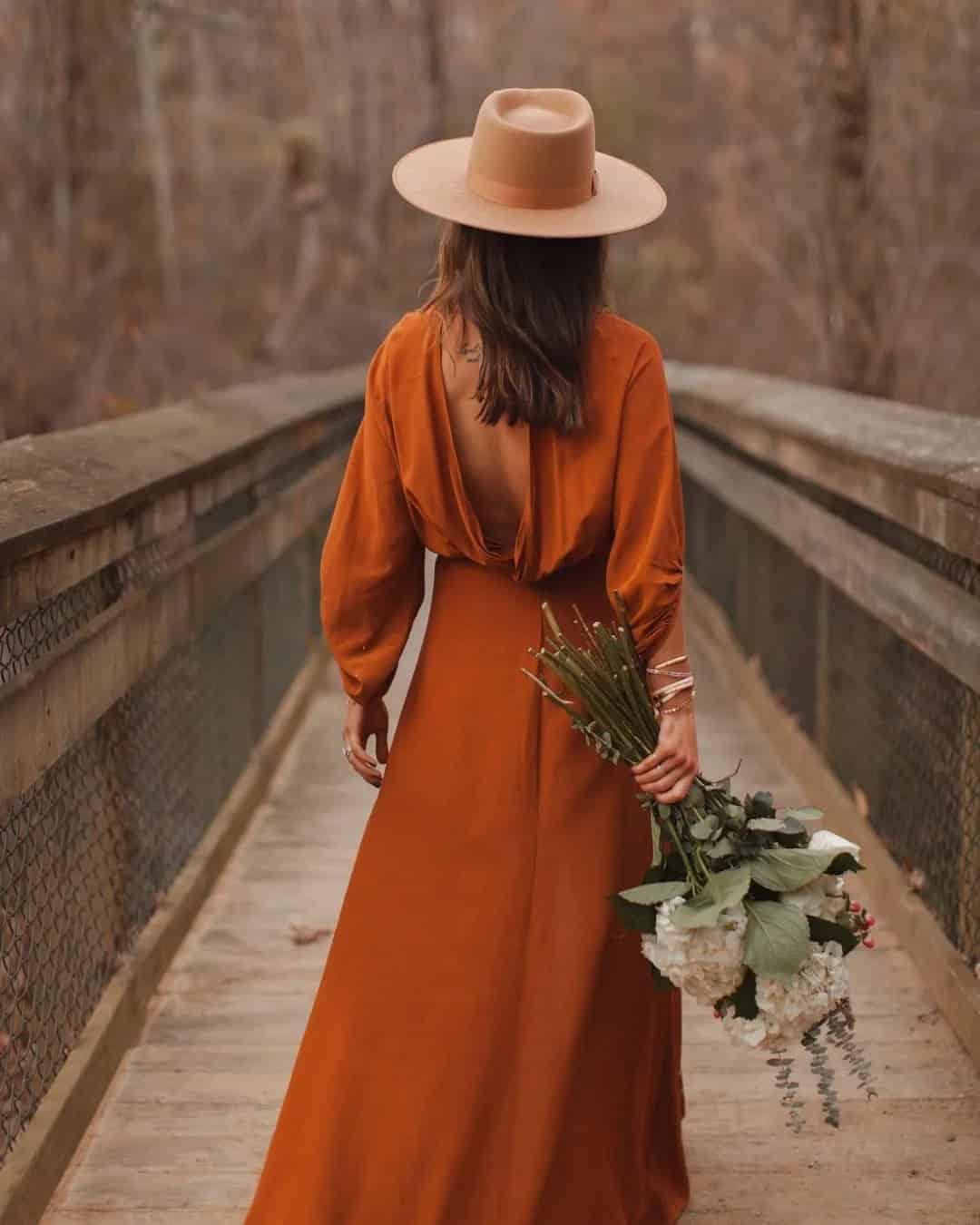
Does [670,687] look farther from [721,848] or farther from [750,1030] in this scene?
[750,1030]

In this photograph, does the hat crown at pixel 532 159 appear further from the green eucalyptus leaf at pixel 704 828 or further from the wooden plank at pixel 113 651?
the wooden plank at pixel 113 651

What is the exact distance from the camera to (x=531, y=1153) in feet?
9.39

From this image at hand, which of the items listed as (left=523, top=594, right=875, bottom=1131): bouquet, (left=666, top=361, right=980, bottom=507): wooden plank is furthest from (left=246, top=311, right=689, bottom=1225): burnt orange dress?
(left=666, top=361, right=980, bottom=507): wooden plank

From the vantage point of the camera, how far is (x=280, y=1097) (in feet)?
12.3

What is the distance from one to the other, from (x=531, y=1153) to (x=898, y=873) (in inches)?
79.6

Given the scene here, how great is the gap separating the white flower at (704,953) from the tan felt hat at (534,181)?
102 cm

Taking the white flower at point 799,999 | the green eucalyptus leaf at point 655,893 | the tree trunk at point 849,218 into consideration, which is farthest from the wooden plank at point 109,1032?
the tree trunk at point 849,218

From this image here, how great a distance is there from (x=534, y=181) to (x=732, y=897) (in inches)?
43.6

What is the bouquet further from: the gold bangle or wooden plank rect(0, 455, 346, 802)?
wooden plank rect(0, 455, 346, 802)

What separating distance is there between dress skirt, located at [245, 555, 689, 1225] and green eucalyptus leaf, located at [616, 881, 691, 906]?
245 mm

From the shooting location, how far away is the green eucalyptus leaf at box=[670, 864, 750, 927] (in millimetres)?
2557

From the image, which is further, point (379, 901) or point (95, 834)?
point (95, 834)

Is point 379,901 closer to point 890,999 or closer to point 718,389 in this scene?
point 890,999

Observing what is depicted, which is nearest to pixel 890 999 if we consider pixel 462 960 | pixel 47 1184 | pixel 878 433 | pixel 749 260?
pixel 878 433
